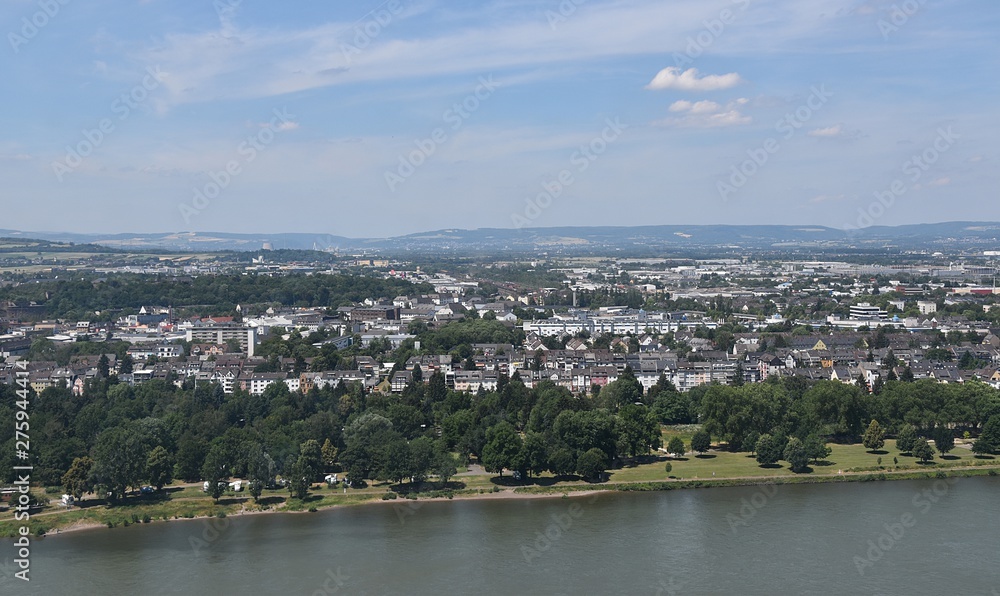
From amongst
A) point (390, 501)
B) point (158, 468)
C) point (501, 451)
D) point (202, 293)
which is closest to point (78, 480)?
point (158, 468)

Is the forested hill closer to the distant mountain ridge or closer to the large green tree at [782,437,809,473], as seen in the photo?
the large green tree at [782,437,809,473]

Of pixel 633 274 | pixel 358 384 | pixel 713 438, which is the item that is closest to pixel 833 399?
pixel 713 438

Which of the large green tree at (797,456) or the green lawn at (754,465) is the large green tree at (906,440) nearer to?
the green lawn at (754,465)

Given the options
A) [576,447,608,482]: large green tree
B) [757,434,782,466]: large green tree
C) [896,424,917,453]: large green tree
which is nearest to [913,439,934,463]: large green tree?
[896,424,917,453]: large green tree

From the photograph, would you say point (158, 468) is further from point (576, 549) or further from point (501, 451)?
point (576, 549)

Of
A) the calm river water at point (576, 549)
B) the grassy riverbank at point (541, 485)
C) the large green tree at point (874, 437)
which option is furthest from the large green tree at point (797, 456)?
the large green tree at point (874, 437)
